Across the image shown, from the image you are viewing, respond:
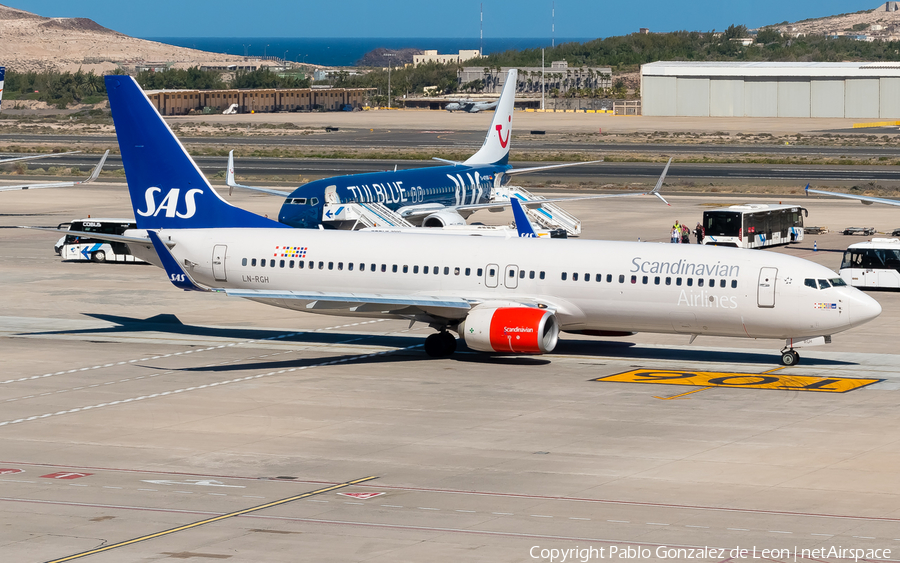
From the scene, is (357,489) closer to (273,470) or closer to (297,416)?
(273,470)

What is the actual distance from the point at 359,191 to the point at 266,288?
24.5 metres

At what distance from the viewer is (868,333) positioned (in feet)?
163

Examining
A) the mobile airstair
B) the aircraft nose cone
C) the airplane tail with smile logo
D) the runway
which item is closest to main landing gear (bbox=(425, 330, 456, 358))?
the aircraft nose cone

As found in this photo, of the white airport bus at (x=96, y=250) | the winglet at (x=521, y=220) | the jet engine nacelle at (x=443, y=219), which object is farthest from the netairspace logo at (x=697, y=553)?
the white airport bus at (x=96, y=250)

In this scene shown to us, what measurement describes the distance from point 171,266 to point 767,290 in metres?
21.7

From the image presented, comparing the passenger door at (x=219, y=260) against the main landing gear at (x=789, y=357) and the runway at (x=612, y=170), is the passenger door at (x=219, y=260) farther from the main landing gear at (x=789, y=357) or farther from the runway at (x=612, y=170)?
the runway at (x=612, y=170)

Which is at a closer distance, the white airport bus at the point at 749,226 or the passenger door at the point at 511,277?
the passenger door at the point at 511,277

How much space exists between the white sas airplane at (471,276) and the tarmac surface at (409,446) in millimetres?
1736

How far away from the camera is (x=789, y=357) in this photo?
Result: 42625 mm

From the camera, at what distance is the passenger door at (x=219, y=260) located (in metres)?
46.7

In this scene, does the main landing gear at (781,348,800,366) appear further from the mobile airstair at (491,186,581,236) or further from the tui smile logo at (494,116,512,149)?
the tui smile logo at (494,116,512,149)

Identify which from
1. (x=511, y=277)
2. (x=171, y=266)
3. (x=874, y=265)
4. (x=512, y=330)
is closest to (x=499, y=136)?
(x=874, y=265)

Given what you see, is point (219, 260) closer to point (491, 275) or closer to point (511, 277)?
point (491, 275)

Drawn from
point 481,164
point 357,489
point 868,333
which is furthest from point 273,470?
point 481,164
